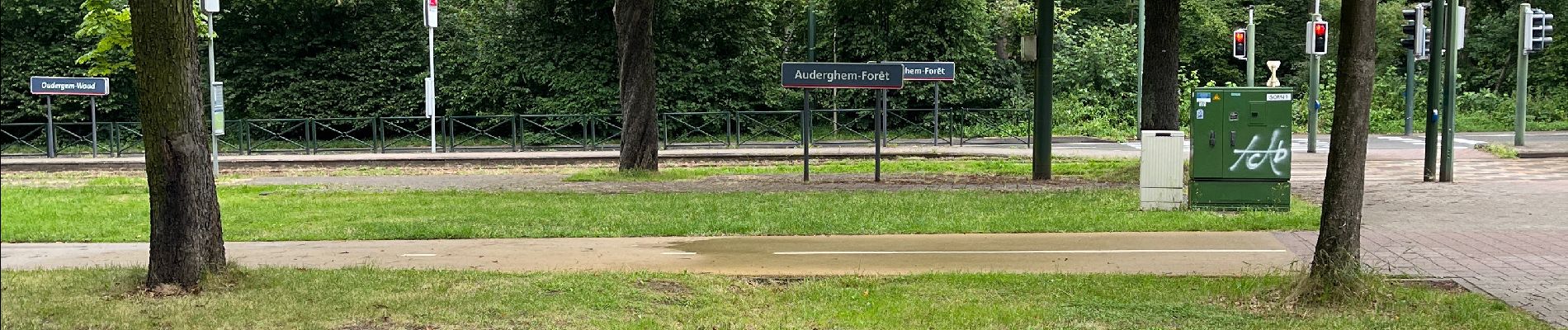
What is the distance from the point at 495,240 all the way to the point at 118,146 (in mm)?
24465

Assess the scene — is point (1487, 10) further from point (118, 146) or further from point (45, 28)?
point (45, 28)

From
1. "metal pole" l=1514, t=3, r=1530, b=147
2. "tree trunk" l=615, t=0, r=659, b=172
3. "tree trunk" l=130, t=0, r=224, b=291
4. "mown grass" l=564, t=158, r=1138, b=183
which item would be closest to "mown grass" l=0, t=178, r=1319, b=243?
"mown grass" l=564, t=158, r=1138, b=183

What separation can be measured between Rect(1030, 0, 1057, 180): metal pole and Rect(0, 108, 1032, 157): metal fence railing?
12703mm

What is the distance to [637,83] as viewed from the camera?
810 inches

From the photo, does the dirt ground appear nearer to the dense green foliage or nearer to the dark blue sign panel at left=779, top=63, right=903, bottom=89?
the dark blue sign panel at left=779, top=63, right=903, bottom=89

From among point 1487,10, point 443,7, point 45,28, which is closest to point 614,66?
point 443,7

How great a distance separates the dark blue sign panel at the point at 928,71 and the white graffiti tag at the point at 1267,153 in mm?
14602

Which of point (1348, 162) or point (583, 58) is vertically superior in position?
point (583, 58)

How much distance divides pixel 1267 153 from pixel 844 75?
275 inches

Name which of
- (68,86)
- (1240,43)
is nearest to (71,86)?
(68,86)

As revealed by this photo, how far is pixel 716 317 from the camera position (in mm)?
6992

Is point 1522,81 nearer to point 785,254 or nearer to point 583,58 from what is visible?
point 785,254

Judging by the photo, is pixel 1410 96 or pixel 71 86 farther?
pixel 71 86

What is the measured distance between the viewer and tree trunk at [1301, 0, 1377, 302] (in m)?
7.19
